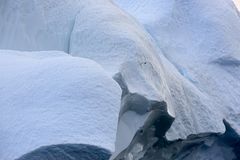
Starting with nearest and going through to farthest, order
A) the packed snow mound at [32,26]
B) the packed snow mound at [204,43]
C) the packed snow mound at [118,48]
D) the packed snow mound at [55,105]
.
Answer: the packed snow mound at [55,105] < the packed snow mound at [118,48] < the packed snow mound at [32,26] < the packed snow mound at [204,43]

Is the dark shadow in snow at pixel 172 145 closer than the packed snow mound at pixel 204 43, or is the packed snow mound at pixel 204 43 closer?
the dark shadow in snow at pixel 172 145

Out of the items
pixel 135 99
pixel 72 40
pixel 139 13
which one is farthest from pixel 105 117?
pixel 139 13

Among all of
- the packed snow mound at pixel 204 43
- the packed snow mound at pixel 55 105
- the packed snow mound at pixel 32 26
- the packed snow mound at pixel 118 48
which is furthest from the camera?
the packed snow mound at pixel 204 43

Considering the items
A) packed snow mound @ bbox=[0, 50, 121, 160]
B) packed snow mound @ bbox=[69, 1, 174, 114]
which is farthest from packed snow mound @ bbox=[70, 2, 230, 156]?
packed snow mound @ bbox=[0, 50, 121, 160]

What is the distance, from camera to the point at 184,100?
137cm

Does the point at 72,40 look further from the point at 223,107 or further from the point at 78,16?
the point at 223,107

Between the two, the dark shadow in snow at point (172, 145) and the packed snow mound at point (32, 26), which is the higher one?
the packed snow mound at point (32, 26)

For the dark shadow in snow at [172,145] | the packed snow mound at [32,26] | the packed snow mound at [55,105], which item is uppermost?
the packed snow mound at [55,105]

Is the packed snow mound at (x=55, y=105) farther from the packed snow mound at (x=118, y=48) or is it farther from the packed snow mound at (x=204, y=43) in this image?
the packed snow mound at (x=204, y=43)

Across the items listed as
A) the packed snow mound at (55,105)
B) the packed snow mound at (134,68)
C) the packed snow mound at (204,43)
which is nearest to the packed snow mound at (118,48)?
the packed snow mound at (134,68)

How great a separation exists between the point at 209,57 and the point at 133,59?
0.58 m

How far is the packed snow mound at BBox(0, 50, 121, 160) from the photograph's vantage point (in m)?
0.83

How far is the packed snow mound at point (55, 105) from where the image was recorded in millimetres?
827

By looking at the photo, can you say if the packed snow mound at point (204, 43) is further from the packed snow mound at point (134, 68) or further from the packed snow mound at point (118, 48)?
the packed snow mound at point (118, 48)
